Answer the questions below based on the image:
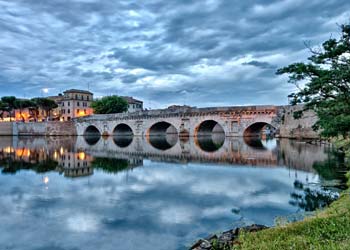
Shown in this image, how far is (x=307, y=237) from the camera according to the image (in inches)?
248

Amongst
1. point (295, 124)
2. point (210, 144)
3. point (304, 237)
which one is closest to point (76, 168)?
point (304, 237)

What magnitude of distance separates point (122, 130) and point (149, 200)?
64122 mm

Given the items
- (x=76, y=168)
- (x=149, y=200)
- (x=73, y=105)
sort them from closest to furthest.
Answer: (x=149, y=200) < (x=76, y=168) < (x=73, y=105)

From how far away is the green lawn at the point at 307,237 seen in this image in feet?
19.0

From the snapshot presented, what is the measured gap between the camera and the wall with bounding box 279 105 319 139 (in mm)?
47594

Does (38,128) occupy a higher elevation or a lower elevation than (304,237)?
higher

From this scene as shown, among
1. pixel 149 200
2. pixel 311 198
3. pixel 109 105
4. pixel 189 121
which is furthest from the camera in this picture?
pixel 109 105

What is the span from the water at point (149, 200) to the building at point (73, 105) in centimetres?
7571

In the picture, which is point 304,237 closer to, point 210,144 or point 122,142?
point 210,144

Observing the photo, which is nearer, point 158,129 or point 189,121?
point 189,121

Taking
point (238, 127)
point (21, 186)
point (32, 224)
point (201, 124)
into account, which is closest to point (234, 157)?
point (21, 186)

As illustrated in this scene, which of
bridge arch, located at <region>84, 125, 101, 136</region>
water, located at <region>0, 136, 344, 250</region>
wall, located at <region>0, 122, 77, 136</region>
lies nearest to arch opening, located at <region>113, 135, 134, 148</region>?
bridge arch, located at <region>84, 125, 101, 136</region>

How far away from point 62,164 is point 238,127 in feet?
110

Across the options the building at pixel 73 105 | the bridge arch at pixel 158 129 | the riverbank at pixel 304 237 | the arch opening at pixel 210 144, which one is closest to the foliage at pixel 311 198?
the riverbank at pixel 304 237
